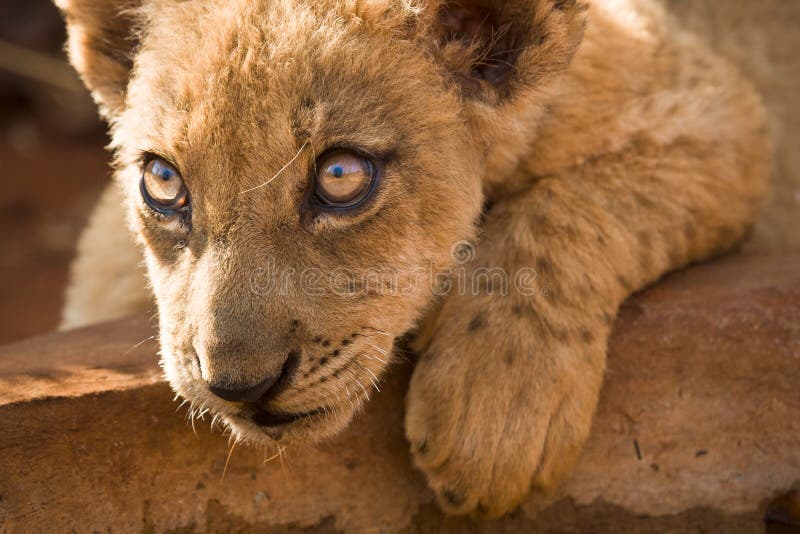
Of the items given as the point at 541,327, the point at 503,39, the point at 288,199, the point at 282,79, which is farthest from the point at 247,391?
the point at 503,39

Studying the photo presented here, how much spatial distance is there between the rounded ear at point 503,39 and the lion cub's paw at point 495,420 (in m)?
0.81

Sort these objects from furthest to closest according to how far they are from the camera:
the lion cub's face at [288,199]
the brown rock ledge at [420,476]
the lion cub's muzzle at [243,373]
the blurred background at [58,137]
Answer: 1. the blurred background at [58,137]
2. the brown rock ledge at [420,476]
3. the lion cub's face at [288,199]
4. the lion cub's muzzle at [243,373]

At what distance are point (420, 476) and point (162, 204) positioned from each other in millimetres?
1208

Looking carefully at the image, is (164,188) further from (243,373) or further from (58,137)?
(58,137)

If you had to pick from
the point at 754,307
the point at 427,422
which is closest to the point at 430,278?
the point at 427,422

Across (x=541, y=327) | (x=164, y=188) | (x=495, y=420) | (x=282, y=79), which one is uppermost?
(x=282, y=79)

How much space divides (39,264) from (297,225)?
6.70m

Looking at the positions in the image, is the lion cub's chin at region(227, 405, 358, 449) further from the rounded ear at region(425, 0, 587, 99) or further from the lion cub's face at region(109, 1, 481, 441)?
the rounded ear at region(425, 0, 587, 99)

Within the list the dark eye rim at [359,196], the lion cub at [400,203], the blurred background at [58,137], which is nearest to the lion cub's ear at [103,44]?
the lion cub at [400,203]

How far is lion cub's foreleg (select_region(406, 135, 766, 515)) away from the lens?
286cm

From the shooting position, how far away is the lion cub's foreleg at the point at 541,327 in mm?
2863

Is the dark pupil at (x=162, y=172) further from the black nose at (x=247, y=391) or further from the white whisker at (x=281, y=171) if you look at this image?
the black nose at (x=247, y=391)

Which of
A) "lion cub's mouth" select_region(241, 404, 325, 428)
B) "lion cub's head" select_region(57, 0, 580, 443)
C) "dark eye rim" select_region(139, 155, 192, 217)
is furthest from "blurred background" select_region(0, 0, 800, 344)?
"dark eye rim" select_region(139, 155, 192, 217)

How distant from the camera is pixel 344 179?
106 inches
